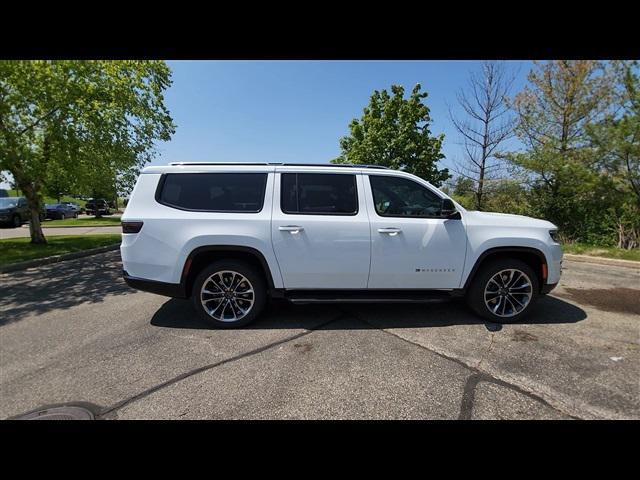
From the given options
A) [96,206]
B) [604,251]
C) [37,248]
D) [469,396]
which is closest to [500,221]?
[469,396]

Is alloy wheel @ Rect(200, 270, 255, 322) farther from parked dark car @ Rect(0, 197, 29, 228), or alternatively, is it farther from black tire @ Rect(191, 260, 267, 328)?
parked dark car @ Rect(0, 197, 29, 228)

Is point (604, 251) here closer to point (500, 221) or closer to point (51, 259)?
point (500, 221)

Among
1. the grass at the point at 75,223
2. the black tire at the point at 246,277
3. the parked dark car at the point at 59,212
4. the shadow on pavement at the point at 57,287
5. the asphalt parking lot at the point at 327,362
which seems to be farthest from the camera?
the parked dark car at the point at 59,212

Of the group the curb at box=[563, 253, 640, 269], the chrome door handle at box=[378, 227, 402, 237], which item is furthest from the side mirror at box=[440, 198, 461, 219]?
the curb at box=[563, 253, 640, 269]

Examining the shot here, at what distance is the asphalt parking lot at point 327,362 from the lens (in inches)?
90.1

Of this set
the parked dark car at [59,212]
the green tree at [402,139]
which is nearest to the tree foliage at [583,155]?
the green tree at [402,139]

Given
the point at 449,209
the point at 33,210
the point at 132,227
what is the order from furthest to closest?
1. the point at 33,210
2. the point at 449,209
3. the point at 132,227

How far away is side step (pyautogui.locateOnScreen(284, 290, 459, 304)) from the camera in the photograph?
3576 mm

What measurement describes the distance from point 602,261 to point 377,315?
24.6 ft

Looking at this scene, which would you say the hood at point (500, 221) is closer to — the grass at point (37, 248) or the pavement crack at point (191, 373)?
the pavement crack at point (191, 373)

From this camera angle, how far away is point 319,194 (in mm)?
3684
